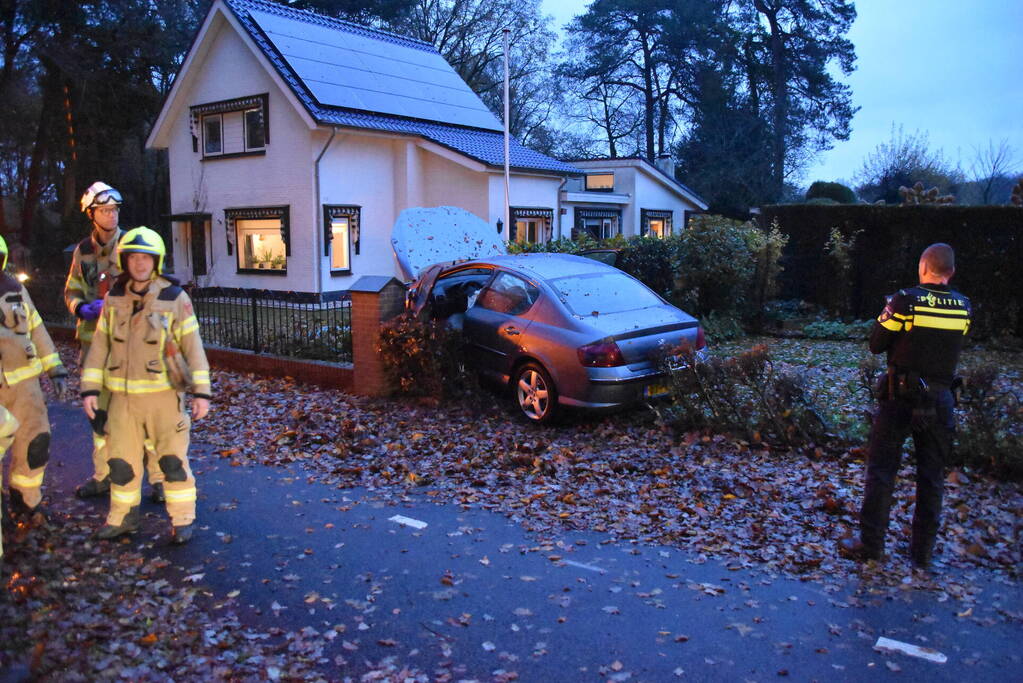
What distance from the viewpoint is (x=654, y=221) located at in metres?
32.5

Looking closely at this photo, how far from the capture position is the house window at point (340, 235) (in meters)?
21.5

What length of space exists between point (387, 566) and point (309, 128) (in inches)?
699

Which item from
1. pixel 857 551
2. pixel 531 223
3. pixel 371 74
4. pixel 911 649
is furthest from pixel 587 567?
pixel 371 74

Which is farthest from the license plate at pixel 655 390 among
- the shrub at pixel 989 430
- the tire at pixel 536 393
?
the shrub at pixel 989 430

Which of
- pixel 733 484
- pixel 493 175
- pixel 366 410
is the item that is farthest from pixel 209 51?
pixel 733 484

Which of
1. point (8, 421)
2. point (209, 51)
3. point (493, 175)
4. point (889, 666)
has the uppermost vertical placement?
point (209, 51)

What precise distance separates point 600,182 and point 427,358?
23.5 m

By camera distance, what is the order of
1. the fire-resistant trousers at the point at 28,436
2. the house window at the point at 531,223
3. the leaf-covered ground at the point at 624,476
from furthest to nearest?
the house window at the point at 531,223 → the leaf-covered ground at the point at 624,476 → the fire-resistant trousers at the point at 28,436

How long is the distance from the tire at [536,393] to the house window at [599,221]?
19.8m

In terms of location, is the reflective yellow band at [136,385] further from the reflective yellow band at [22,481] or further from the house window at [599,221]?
the house window at [599,221]

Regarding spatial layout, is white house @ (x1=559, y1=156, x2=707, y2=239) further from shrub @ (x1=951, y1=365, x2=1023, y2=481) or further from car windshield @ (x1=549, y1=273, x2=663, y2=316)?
shrub @ (x1=951, y1=365, x2=1023, y2=481)

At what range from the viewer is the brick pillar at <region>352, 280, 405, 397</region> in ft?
31.8

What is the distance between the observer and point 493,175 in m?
22.0

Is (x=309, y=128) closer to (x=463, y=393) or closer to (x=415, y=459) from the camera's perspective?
(x=463, y=393)
